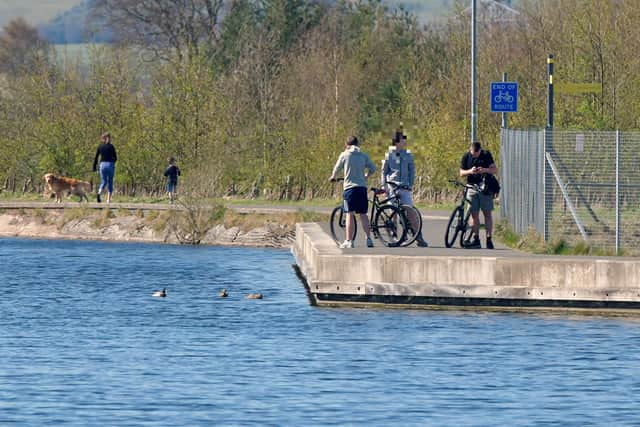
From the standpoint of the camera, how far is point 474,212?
26641 millimetres

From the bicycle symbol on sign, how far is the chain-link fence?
746 mm

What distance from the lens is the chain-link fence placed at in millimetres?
27266

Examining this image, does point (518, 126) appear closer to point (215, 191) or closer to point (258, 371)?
point (215, 191)

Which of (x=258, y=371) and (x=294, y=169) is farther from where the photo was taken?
(x=294, y=169)

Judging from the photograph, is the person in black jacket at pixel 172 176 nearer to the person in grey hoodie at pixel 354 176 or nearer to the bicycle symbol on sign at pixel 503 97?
the bicycle symbol on sign at pixel 503 97

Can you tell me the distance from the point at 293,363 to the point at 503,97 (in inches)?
582

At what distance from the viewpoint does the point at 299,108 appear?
57.0m

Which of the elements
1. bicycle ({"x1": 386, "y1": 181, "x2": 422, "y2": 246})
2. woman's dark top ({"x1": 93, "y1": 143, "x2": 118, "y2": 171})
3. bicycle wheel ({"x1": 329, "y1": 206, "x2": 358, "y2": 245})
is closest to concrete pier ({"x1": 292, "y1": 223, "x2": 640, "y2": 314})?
bicycle ({"x1": 386, "y1": 181, "x2": 422, "y2": 246})

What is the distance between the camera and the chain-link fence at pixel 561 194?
27266 millimetres

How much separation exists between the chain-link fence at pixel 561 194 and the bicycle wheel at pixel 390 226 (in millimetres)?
2338

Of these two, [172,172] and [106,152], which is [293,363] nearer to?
[106,152]

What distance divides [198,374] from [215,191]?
24.0m

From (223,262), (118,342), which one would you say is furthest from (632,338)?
(223,262)

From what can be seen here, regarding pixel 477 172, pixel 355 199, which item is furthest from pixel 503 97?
pixel 355 199
